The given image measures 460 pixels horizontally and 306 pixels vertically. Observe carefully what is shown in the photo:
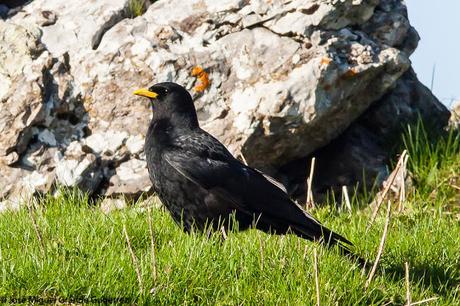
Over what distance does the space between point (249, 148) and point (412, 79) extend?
265 centimetres

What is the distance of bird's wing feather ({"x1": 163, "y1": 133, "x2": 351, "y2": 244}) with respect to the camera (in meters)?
7.08

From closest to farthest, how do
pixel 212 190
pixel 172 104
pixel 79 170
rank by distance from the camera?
pixel 212 190, pixel 172 104, pixel 79 170

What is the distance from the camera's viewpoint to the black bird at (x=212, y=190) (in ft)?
23.2

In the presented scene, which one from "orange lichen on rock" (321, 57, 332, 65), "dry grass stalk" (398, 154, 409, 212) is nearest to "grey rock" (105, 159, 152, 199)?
"orange lichen on rock" (321, 57, 332, 65)

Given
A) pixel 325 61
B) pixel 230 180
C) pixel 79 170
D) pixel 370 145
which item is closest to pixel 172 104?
pixel 230 180

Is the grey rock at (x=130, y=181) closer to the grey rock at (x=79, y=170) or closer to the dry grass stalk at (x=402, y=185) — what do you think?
the grey rock at (x=79, y=170)

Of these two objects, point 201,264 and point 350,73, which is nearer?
point 201,264

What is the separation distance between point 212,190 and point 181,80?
231cm

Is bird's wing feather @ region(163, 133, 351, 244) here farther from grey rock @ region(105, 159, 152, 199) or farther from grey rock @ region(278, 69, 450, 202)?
grey rock @ region(278, 69, 450, 202)

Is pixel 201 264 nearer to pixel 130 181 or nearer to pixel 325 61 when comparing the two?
pixel 130 181

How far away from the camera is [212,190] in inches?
285

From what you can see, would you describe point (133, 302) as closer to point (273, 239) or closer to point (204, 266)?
point (204, 266)

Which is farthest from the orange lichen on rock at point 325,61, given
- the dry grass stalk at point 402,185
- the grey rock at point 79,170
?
the grey rock at point 79,170

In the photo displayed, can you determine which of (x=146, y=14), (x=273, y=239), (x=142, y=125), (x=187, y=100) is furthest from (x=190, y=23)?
(x=273, y=239)
